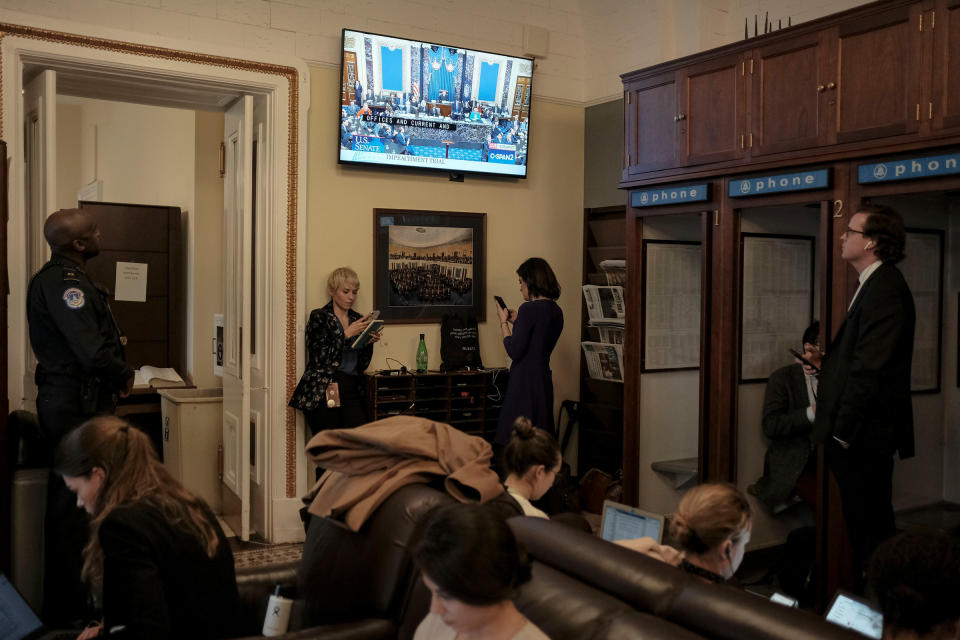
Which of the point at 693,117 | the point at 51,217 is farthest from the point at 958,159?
the point at 51,217

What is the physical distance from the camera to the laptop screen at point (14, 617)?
319 cm

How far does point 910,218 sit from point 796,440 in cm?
120

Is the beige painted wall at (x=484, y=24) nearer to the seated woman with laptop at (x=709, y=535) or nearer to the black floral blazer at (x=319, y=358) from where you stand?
the black floral blazer at (x=319, y=358)

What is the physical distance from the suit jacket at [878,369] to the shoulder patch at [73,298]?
327 cm

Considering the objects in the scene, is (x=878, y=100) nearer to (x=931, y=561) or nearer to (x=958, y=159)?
(x=958, y=159)

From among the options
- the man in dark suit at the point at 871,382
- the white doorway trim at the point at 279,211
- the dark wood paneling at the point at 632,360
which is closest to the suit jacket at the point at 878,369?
the man in dark suit at the point at 871,382

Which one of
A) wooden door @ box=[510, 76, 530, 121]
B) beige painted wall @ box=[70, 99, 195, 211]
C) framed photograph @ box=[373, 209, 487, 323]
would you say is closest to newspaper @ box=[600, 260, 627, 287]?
framed photograph @ box=[373, 209, 487, 323]

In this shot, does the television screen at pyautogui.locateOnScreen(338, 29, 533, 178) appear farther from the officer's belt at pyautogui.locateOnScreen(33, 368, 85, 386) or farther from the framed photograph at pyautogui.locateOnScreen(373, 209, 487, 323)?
the officer's belt at pyautogui.locateOnScreen(33, 368, 85, 386)

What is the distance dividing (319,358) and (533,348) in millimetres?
1284

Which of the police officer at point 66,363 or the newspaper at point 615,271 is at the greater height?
the newspaper at point 615,271

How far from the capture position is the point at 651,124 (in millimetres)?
4910

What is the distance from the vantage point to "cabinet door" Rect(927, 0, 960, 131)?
3.49 meters

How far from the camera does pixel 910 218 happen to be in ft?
13.6

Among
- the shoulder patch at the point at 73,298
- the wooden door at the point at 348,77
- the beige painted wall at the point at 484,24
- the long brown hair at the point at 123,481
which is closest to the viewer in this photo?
the long brown hair at the point at 123,481
